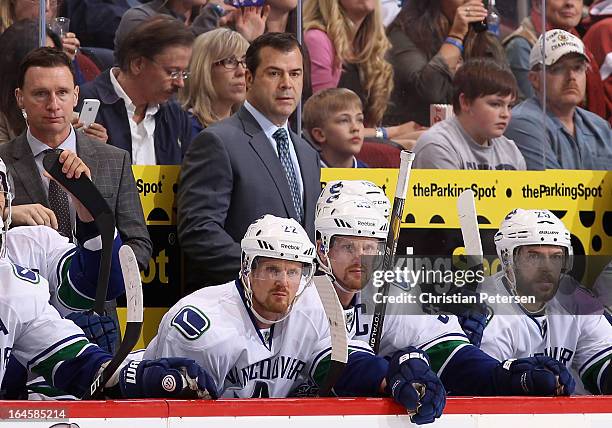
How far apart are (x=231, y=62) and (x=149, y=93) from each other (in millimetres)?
315

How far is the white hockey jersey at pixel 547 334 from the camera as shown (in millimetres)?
→ 4145

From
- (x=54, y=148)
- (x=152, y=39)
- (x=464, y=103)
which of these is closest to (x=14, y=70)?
(x=54, y=148)

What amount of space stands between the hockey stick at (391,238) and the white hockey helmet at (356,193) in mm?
67

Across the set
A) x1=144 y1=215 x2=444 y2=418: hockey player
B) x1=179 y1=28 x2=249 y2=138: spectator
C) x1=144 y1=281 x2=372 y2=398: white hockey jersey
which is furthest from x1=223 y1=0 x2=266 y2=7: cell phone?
x1=144 y1=281 x2=372 y2=398: white hockey jersey

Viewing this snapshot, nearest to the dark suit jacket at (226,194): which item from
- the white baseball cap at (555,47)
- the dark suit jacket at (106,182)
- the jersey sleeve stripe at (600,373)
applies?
the dark suit jacket at (106,182)

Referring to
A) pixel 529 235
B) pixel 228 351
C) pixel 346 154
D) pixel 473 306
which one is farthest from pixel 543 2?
pixel 228 351

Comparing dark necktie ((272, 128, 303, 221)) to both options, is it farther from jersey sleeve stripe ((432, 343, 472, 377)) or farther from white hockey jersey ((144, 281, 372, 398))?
jersey sleeve stripe ((432, 343, 472, 377))

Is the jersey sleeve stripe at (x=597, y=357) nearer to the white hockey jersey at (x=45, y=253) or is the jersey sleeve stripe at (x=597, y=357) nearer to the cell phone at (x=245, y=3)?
the white hockey jersey at (x=45, y=253)

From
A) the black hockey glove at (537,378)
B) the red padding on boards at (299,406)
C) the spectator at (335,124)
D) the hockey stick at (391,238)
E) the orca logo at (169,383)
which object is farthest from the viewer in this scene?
the spectator at (335,124)

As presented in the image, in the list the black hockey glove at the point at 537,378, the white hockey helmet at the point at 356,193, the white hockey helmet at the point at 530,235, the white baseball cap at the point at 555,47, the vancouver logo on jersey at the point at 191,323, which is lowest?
the black hockey glove at the point at 537,378

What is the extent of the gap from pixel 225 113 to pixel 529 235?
47.6 inches

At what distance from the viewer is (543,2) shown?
534 cm

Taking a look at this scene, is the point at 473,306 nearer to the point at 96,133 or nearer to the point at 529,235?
the point at 529,235

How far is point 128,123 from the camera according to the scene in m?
4.67
